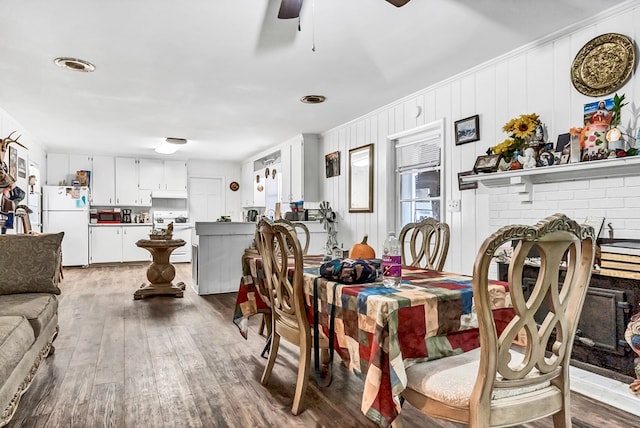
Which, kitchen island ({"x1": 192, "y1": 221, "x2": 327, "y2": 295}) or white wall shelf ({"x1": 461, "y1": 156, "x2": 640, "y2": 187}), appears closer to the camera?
white wall shelf ({"x1": 461, "y1": 156, "x2": 640, "y2": 187})

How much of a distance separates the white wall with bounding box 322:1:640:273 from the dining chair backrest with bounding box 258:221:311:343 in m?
2.03

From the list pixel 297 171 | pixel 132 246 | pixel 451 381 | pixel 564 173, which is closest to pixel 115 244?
pixel 132 246

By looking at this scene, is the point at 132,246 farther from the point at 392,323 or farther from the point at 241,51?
the point at 392,323

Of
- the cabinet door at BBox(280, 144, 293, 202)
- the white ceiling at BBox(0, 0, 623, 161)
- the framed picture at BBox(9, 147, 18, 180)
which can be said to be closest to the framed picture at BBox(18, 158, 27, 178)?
the framed picture at BBox(9, 147, 18, 180)

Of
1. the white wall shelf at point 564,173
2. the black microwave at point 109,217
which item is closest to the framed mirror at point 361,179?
the white wall shelf at point 564,173

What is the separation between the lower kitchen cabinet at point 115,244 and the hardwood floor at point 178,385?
452 cm

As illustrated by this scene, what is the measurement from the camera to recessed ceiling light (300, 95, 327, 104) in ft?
14.2

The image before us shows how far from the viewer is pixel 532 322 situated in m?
1.27

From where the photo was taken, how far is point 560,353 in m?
1.41

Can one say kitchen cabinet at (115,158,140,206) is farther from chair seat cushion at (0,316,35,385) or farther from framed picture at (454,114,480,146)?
framed picture at (454,114,480,146)

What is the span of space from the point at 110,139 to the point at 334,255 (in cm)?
567

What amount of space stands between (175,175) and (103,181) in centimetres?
143

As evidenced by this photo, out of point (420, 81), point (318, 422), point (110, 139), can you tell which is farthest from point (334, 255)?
point (110, 139)

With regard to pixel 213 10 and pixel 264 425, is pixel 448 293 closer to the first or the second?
pixel 264 425
